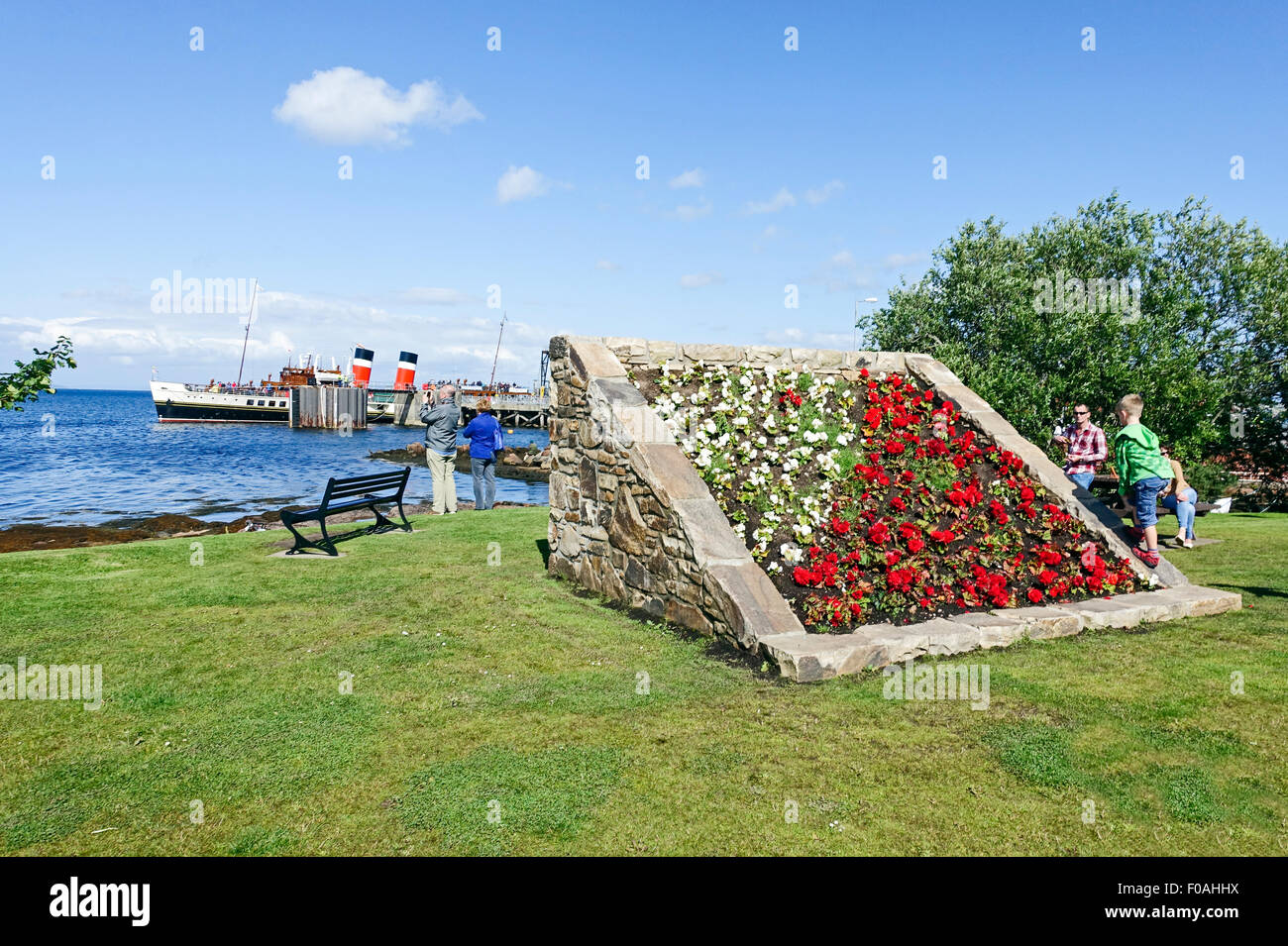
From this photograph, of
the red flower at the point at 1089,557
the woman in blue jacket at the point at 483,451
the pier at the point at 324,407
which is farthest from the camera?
the pier at the point at 324,407

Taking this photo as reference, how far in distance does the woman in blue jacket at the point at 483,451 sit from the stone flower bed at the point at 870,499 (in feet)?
17.6

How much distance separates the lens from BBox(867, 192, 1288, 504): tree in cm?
1742

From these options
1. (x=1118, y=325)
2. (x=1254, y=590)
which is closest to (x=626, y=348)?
(x=1254, y=590)

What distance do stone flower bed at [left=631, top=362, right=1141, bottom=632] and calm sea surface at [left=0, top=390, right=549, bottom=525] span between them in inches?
560

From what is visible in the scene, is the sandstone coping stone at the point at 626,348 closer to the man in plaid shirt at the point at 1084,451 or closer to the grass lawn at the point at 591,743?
the grass lawn at the point at 591,743

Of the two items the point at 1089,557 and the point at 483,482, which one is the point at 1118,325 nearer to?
the point at 1089,557

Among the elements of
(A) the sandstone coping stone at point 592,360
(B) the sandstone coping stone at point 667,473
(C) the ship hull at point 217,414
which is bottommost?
(B) the sandstone coping stone at point 667,473

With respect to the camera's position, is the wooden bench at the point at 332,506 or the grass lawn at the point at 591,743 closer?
the grass lawn at the point at 591,743

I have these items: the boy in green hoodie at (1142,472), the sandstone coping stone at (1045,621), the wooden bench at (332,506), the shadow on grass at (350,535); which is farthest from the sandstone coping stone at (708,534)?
the shadow on grass at (350,535)

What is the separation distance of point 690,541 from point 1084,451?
6638mm

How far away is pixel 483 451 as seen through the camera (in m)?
14.2

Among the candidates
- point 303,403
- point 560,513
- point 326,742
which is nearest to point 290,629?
point 326,742

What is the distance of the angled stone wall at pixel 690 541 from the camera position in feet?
20.4
